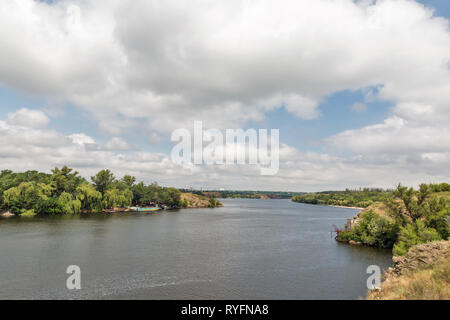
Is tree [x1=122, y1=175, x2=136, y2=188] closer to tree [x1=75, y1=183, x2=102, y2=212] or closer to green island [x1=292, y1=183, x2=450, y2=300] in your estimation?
tree [x1=75, y1=183, x2=102, y2=212]

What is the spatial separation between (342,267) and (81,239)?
4699 centimetres

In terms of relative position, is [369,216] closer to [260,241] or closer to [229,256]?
[260,241]

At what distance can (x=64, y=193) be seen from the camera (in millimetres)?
103812

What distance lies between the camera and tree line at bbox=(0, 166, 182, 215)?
96.3 metres

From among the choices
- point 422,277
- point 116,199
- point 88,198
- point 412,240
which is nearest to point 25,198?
point 88,198

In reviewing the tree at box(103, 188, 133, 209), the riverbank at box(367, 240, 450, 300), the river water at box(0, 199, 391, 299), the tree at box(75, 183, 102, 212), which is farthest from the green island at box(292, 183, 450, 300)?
the tree at box(103, 188, 133, 209)

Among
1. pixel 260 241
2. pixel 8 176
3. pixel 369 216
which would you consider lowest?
pixel 260 241

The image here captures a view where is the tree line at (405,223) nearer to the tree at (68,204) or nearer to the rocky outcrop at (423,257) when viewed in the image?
the rocky outcrop at (423,257)

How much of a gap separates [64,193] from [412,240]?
4410 inches

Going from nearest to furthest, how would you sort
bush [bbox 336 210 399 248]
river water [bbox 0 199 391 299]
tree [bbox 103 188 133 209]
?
river water [bbox 0 199 391 299], bush [bbox 336 210 399 248], tree [bbox 103 188 133 209]

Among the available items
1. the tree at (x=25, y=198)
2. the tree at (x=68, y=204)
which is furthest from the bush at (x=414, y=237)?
the tree at (x=25, y=198)

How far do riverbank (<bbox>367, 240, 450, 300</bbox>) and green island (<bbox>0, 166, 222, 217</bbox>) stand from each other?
108458 millimetres
